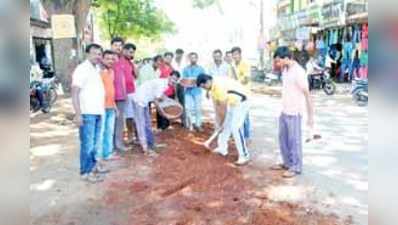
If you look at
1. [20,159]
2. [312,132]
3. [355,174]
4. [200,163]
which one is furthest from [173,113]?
[20,159]

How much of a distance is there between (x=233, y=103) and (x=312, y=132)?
1.81 feet

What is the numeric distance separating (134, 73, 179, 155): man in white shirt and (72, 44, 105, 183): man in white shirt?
0.42 m

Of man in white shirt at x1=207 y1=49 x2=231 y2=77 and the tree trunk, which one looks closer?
the tree trunk

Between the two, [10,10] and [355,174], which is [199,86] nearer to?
[355,174]

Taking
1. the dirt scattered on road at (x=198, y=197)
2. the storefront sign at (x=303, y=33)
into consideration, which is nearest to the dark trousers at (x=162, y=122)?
the dirt scattered on road at (x=198, y=197)

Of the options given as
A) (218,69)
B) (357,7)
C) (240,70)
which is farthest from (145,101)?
(357,7)

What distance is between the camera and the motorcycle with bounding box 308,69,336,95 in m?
2.89

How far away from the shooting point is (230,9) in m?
2.32

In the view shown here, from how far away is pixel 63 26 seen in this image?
91.6 inches

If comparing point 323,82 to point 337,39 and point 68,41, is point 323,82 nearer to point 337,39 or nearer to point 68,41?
point 337,39

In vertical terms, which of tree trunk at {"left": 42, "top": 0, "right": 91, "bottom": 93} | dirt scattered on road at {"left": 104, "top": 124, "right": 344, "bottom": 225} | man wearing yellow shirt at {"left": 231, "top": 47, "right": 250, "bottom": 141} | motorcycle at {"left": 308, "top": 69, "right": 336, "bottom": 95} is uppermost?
tree trunk at {"left": 42, "top": 0, "right": 91, "bottom": 93}

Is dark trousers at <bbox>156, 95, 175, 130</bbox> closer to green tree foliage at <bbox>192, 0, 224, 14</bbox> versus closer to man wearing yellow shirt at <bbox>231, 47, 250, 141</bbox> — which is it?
man wearing yellow shirt at <bbox>231, 47, 250, 141</bbox>

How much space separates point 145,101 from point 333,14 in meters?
1.34

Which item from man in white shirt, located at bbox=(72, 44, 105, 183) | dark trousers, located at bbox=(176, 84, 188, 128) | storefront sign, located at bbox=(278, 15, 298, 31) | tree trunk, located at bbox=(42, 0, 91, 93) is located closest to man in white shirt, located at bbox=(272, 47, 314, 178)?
storefront sign, located at bbox=(278, 15, 298, 31)
